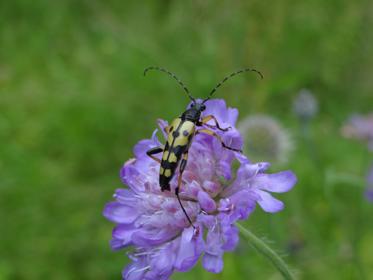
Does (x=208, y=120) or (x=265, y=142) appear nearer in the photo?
(x=208, y=120)

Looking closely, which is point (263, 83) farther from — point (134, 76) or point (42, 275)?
point (42, 275)

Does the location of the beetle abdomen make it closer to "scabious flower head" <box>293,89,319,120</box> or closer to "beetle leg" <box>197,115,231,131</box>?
"beetle leg" <box>197,115,231,131</box>

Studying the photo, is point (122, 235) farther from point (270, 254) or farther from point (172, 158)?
point (270, 254)

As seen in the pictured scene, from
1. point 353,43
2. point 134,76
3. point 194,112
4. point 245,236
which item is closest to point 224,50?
point 134,76

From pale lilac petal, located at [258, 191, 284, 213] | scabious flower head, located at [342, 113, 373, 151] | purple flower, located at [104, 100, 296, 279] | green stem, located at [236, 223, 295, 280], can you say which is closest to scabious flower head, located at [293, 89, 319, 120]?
scabious flower head, located at [342, 113, 373, 151]

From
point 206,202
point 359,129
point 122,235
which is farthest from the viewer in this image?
point 359,129

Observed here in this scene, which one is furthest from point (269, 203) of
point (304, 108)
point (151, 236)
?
point (304, 108)

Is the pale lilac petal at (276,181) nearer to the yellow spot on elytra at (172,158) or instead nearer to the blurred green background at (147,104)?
the yellow spot on elytra at (172,158)
